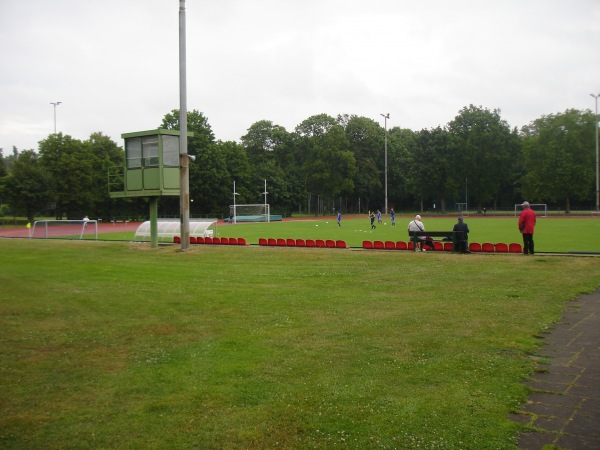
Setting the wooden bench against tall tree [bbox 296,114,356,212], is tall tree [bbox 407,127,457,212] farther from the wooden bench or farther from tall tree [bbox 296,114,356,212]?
the wooden bench

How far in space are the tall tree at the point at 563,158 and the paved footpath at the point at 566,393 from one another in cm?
7537

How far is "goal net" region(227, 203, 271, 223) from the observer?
7662 cm

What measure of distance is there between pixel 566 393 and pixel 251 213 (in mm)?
74625

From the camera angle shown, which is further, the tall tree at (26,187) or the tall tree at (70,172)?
the tall tree at (70,172)

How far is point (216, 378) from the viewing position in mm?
6809

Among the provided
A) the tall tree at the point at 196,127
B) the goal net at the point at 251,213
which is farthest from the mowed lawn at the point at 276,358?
the tall tree at the point at 196,127

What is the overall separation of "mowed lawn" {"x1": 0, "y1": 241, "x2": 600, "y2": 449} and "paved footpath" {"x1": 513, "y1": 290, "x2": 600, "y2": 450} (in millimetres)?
214

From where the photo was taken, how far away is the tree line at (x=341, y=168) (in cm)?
6912

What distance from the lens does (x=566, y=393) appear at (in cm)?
616

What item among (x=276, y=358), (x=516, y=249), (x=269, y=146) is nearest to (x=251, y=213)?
(x=269, y=146)

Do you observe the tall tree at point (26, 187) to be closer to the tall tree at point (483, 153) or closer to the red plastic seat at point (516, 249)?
the red plastic seat at point (516, 249)

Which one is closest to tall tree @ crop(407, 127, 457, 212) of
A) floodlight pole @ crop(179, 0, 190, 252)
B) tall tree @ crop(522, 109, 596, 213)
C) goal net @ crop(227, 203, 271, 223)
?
tall tree @ crop(522, 109, 596, 213)

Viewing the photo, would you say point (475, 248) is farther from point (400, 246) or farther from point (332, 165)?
point (332, 165)

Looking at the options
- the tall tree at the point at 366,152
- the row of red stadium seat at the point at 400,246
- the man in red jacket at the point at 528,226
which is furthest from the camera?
the tall tree at the point at 366,152
